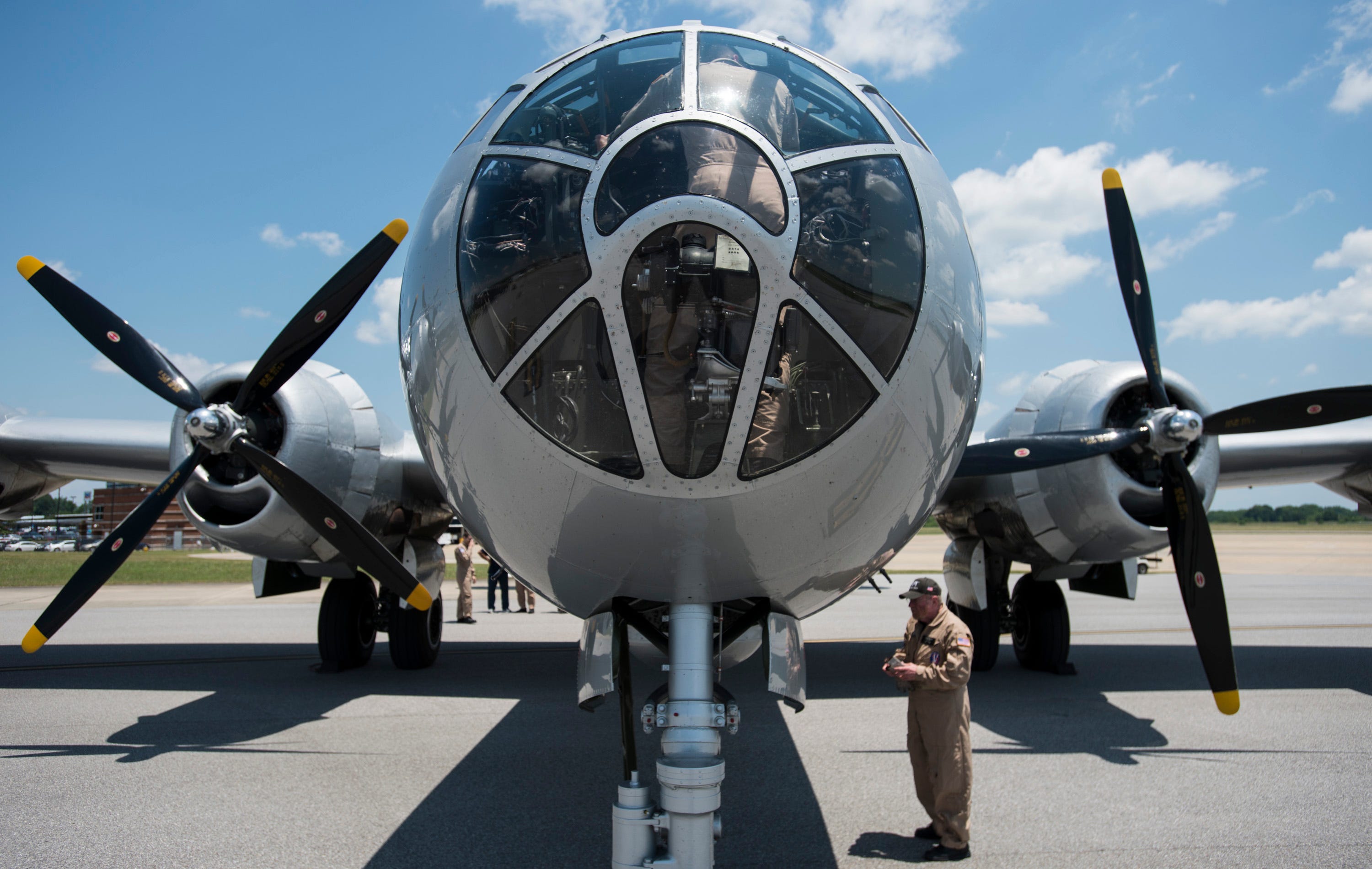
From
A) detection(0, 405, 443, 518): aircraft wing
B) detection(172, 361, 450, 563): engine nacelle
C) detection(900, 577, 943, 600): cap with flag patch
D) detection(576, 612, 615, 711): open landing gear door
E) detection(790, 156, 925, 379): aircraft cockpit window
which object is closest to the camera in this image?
detection(790, 156, 925, 379): aircraft cockpit window

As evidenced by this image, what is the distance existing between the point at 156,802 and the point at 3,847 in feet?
2.64

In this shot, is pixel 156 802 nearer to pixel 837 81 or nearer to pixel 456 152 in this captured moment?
pixel 456 152

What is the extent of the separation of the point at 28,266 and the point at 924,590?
681 centimetres

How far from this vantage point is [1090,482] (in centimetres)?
748

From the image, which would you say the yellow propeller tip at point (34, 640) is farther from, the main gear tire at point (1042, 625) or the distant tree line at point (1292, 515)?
the distant tree line at point (1292, 515)

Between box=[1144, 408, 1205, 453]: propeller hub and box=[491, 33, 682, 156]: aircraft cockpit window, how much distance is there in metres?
5.52

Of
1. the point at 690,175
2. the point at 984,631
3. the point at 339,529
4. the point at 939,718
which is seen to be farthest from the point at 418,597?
the point at 984,631

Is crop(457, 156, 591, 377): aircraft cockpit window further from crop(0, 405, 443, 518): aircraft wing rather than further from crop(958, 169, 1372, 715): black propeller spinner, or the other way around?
crop(0, 405, 443, 518): aircraft wing

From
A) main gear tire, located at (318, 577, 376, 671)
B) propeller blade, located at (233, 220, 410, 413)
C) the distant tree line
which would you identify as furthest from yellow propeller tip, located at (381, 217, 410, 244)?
the distant tree line

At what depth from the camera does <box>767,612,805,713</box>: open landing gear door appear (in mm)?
3230

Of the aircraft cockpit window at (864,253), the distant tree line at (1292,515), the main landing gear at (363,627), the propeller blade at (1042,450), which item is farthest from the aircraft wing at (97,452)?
the distant tree line at (1292,515)

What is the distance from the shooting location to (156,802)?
16.3 ft

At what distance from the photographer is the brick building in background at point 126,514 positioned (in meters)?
63.8

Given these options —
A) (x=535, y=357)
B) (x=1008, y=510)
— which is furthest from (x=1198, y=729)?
(x=535, y=357)
